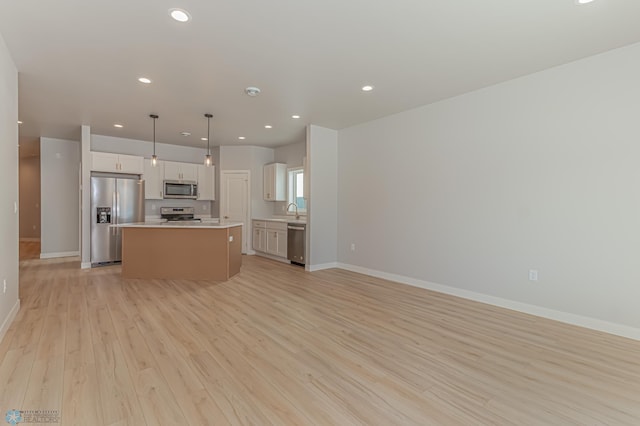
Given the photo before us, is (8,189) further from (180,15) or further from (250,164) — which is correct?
(250,164)

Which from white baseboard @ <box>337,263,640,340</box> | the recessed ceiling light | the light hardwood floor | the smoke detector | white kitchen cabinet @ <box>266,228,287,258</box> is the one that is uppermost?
the smoke detector

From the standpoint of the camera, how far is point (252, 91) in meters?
4.07

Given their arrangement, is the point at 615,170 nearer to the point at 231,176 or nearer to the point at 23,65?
the point at 23,65

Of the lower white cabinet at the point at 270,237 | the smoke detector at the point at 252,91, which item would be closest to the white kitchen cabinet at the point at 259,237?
the lower white cabinet at the point at 270,237

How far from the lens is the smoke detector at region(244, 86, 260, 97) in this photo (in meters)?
3.98

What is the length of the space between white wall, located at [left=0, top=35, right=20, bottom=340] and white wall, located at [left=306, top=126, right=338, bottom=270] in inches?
156

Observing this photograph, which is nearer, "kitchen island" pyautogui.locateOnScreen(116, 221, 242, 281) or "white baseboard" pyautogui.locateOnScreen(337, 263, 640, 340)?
"white baseboard" pyautogui.locateOnScreen(337, 263, 640, 340)

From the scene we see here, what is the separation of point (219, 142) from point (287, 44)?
4856 millimetres

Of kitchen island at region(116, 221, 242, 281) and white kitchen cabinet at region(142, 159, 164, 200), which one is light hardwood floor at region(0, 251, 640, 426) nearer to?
kitchen island at region(116, 221, 242, 281)

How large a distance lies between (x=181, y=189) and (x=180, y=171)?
430 millimetres

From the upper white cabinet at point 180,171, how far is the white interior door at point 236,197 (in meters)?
0.65

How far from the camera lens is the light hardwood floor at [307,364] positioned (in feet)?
6.03

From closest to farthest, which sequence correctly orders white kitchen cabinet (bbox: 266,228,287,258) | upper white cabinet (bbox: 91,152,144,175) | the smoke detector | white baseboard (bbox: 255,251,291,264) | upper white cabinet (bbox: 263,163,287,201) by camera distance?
1. the smoke detector
2. upper white cabinet (bbox: 91,152,144,175)
3. white kitchen cabinet (bbox: 266,228,287,258)
4. white baseboard (bbox: 255,251,291,264)
5. upper white cabinet (bbox: 263,163,287,201)

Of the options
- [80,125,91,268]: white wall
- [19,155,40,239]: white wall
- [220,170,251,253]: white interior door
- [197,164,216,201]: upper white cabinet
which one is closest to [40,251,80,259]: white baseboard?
[80,125,91,268]: white wall
